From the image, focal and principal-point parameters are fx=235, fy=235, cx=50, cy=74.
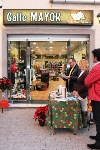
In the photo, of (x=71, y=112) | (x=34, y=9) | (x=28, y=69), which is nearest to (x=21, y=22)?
(x=34, y=9)

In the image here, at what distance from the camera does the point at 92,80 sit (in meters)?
3.94

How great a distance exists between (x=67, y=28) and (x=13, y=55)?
2090mm

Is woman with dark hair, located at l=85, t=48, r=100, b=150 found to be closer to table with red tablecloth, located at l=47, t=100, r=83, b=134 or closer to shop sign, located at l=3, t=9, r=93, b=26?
table with red tablecloth, located at l=47, t=100, r=83, b=134

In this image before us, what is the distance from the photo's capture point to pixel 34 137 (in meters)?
4.73

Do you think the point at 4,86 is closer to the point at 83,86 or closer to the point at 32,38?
the point at 32,38

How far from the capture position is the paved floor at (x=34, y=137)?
4.24 meters

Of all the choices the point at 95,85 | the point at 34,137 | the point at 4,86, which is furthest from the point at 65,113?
the point at 4,86

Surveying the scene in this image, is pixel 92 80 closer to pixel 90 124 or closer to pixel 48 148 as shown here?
pixel 48 148

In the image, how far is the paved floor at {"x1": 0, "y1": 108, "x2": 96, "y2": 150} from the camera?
4.24m

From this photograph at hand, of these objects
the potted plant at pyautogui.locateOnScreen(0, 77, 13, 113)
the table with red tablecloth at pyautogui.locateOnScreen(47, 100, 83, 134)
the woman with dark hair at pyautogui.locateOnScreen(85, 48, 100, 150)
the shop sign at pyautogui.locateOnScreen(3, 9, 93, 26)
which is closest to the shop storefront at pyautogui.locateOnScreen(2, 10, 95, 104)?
the shop sign at pyautogui.locateOnScreen(3, 9, 93, 26)

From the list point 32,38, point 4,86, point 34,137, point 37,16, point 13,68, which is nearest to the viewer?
point 34,137

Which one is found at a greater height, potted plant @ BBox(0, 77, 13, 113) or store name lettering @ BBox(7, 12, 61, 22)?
store name lettering @ BBox(7, 12, 61, 22)

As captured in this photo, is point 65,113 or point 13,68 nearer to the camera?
point 65,113

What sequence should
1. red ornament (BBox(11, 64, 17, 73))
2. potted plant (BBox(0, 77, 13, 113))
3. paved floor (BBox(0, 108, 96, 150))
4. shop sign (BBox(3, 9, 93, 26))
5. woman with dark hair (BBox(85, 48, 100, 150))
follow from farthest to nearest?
red ornament (BBox(11, 64, 17, 73)), shop sign (BBox(3, 9, 93, 26)), potted plant (BBox(0, 77, 13, 113)), paved floor (BBox(0, 108, 96, 150)), woman with dark hair (BBox(85, 48, 100, 150))
